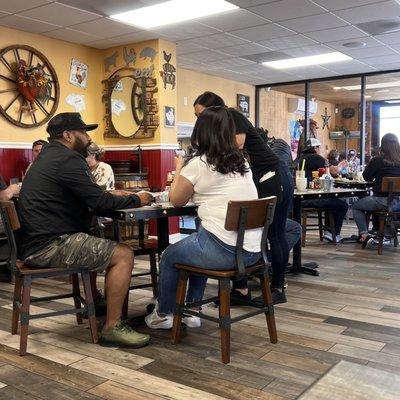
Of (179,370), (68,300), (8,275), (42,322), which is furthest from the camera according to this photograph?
(8,275)

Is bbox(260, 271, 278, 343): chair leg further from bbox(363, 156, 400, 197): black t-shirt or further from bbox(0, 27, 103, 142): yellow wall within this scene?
bbox(0, 27, 103, 142): yellow wall

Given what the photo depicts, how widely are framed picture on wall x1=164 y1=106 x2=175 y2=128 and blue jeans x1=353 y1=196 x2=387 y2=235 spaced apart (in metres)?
2.62

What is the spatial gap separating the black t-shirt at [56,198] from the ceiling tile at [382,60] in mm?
6243

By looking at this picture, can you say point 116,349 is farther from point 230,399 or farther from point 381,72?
point 381,72

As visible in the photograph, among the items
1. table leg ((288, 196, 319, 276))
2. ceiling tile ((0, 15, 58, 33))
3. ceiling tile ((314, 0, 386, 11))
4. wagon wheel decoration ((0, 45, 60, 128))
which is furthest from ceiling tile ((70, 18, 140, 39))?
table leg ((288, 196, 319, 276))

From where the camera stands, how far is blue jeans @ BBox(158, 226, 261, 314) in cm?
246

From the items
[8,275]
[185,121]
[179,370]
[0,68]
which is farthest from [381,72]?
[179,370]

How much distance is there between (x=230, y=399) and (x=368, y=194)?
4248mm

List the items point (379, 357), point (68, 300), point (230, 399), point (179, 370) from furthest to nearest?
point (68, 300)
point (379, 357)
point (179, 370)
point (230, 399)

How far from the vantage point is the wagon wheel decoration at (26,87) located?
224 inches

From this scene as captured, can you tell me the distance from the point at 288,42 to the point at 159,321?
4864mm

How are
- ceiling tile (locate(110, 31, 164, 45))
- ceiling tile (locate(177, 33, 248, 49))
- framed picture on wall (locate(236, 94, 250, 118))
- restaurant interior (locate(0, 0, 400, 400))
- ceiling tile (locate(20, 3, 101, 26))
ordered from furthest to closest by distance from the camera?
framed picture on wall (locate(236, 94, 250, 118))
ceiling tile (locate(177, 33, 248, 49))
ceiling tile (locate(110, 31, 164, 45))
ceiling tile (locate(20, 3, 101, 26))
restaurant interior (locate(0, 0, 400, 400))

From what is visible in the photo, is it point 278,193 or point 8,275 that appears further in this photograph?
point 8,275

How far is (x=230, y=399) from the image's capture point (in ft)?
6.77
